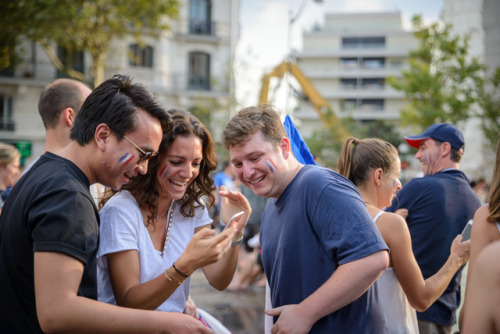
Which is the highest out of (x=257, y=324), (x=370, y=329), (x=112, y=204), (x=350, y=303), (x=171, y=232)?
(x=112, y=204)

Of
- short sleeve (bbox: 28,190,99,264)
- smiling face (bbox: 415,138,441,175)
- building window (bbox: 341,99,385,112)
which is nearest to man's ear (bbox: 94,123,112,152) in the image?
short sleeve (bbox: 28,190,99,264)

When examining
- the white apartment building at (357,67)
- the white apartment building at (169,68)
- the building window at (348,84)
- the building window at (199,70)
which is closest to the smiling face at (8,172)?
the white apartment building at (169,68)

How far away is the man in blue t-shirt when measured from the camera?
209cm

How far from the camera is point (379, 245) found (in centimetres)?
211

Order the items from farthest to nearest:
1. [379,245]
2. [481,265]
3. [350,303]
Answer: [350,303]
[379,245]
[481,265]

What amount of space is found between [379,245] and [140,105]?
1.24 meters

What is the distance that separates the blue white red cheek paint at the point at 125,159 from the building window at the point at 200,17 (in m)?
30.2

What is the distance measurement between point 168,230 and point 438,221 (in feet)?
7.86

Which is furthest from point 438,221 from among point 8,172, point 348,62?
point 348,62

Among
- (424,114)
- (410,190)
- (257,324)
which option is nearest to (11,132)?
(424,114)

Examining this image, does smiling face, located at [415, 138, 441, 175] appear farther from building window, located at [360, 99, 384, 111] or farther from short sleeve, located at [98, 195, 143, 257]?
building window, located at [360, 99, 384, 111]

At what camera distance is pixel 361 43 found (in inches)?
3201

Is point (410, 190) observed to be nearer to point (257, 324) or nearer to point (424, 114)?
point (257, 324)

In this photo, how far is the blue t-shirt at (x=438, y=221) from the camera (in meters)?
3.90
